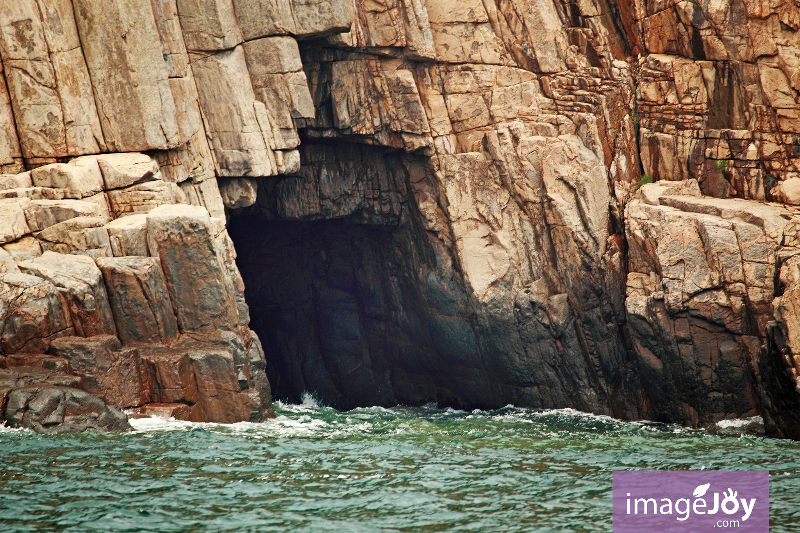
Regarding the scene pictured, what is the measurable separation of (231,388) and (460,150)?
15.1 metres

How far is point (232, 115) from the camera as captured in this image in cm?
3178

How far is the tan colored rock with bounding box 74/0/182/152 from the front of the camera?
2798 centimetres

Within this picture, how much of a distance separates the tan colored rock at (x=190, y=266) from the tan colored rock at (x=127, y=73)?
151 inches

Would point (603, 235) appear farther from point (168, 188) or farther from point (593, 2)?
point (168, 188)

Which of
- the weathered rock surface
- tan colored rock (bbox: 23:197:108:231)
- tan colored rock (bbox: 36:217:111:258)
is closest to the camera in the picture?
the weathered rock surface

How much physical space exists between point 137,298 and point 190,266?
1952 millimetres

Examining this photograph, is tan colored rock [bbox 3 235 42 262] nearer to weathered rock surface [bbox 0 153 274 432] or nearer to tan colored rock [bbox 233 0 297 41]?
weathered rock surface [bbox 0 153 274 432]

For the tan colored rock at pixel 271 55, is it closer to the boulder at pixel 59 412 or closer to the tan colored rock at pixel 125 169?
the tan colored rock at pixel 125 169

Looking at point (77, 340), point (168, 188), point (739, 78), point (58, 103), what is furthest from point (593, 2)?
point (77, 340)

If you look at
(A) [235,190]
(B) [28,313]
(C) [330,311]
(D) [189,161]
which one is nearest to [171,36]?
(D) [189,161]

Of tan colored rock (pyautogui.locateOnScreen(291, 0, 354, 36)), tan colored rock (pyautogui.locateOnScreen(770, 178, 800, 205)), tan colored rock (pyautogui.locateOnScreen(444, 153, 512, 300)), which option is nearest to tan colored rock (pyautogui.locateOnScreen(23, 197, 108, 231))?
tan colored rock (pyautogui.locateOnScreen(291, 0, 354, 36))

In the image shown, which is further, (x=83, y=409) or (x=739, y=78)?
(x=739, y=78)

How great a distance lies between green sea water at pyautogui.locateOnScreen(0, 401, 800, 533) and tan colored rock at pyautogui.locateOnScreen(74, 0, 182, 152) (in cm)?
1054

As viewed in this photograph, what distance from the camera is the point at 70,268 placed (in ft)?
78.2
